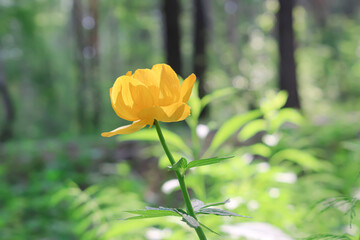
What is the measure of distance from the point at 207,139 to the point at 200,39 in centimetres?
400

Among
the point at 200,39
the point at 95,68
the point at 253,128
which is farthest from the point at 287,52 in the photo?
the point at 95,68

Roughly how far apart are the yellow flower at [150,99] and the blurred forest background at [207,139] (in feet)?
0.81

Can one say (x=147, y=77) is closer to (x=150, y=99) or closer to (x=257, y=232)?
(x=150, y=99)

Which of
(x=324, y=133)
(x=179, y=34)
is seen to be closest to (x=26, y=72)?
(x=179, y=34)

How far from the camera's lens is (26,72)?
2055 centimetres

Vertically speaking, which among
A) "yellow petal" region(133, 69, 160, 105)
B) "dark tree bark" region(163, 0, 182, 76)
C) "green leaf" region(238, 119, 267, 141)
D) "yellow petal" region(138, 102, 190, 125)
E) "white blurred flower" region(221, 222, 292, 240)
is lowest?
"white blurred flower" region(221, 222, 292, 240)

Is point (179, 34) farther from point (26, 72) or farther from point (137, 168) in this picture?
point (26, 72)

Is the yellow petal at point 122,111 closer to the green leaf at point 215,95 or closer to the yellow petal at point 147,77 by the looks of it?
the yellow petal at point 147,77

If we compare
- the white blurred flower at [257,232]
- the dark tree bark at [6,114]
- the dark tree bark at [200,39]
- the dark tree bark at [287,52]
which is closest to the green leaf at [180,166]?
the white blurred flower at [257,232]

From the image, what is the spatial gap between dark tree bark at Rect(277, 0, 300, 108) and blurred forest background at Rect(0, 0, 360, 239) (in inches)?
0.8

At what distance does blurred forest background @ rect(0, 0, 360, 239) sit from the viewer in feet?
4.03

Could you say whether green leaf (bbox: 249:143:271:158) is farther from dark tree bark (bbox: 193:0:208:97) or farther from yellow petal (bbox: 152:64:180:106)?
dark tree bark (bbox: 193:0:208:97)

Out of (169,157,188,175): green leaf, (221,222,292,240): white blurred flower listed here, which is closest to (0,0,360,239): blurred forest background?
(221,222,292,240): white blurred flower

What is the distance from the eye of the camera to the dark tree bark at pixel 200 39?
8424mm
